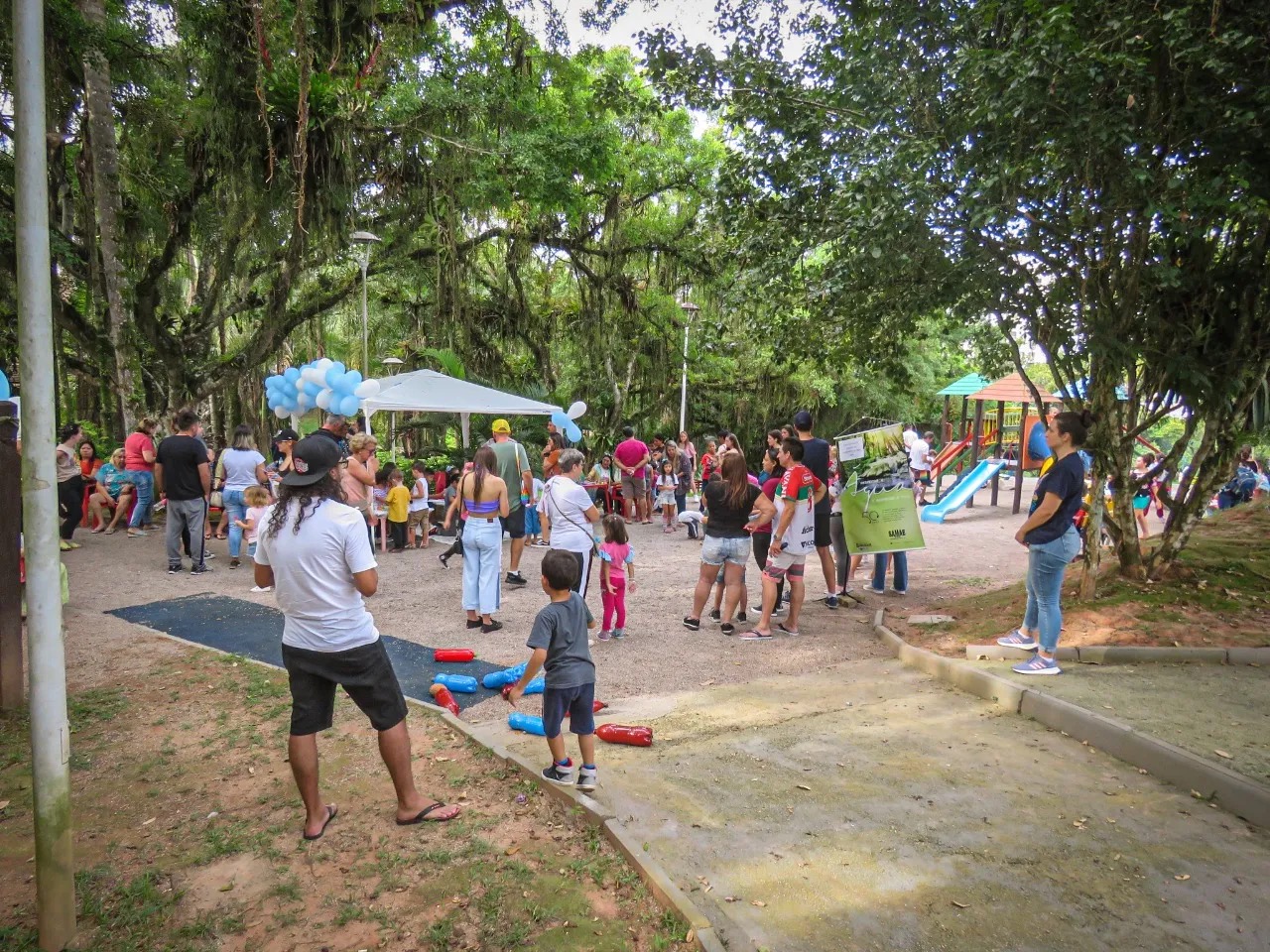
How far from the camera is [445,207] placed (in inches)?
556

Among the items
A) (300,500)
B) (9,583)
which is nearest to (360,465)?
(9,583)

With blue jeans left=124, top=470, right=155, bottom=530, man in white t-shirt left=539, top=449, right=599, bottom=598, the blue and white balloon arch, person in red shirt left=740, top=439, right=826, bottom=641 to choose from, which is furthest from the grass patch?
blue jeans left=124, top=470, right=155, bottom=530

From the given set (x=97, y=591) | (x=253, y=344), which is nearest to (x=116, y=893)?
(x=97, y=591)

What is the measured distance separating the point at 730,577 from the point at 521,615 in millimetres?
2095

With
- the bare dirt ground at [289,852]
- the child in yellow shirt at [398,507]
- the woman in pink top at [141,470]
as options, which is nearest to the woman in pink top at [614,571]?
the bare dirt ground at [289,852]

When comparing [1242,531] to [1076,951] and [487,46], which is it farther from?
[487,46]

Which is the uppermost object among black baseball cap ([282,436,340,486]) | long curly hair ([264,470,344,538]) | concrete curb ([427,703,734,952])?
black baseball cap ([282,436,340,486])

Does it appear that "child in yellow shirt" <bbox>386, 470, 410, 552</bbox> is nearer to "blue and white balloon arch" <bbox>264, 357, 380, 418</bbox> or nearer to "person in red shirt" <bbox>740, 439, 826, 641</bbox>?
"blue and white balloon arch" <bbox>264, 357, 380, 418</bbox>

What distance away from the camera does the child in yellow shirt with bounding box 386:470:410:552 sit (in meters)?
11.4

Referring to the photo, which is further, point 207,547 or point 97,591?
point 207,547

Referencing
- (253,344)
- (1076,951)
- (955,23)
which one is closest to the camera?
(1076,951)

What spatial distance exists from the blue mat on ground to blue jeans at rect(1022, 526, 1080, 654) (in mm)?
3893

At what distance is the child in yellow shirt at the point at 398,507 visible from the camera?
11398mm

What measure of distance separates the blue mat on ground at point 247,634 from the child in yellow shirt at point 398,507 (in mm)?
3360
